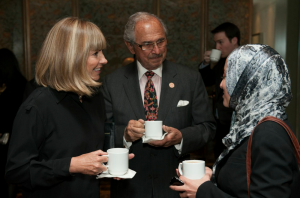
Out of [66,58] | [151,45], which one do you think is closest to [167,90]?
[151,45]

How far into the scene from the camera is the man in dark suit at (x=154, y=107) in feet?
7.24

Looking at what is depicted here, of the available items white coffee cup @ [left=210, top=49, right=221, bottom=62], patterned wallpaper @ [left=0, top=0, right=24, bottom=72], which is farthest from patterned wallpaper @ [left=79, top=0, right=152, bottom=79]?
white coffee cup @ [left=210, top=49, right=221, bottom=62]

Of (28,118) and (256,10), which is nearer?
(28,118)

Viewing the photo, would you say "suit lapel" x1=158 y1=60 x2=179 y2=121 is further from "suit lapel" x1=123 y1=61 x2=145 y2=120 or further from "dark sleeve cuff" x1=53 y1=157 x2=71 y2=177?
"dark sleeve cuff" x1=53 y1=157 x2=71 y2=177

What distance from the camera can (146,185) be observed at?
220 centimetres

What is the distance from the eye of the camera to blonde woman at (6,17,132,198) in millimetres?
1501

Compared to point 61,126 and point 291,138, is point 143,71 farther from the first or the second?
point 291,138

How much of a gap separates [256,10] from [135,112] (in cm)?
357

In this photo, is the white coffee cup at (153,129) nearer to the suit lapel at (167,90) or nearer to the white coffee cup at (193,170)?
the suit lapel at (167,90)

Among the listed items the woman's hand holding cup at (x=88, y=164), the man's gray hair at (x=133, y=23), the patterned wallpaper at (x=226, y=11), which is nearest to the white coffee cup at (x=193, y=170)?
the woman's hand holding cup at (x=88, y=164)

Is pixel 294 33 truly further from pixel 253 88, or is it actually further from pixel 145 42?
pixel 253 88

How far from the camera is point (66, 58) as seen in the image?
Result: 1.64 m

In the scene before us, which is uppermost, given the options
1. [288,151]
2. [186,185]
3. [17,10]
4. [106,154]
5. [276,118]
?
[17,10]

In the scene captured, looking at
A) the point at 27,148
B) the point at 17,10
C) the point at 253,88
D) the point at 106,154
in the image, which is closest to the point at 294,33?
the point at 253,88
